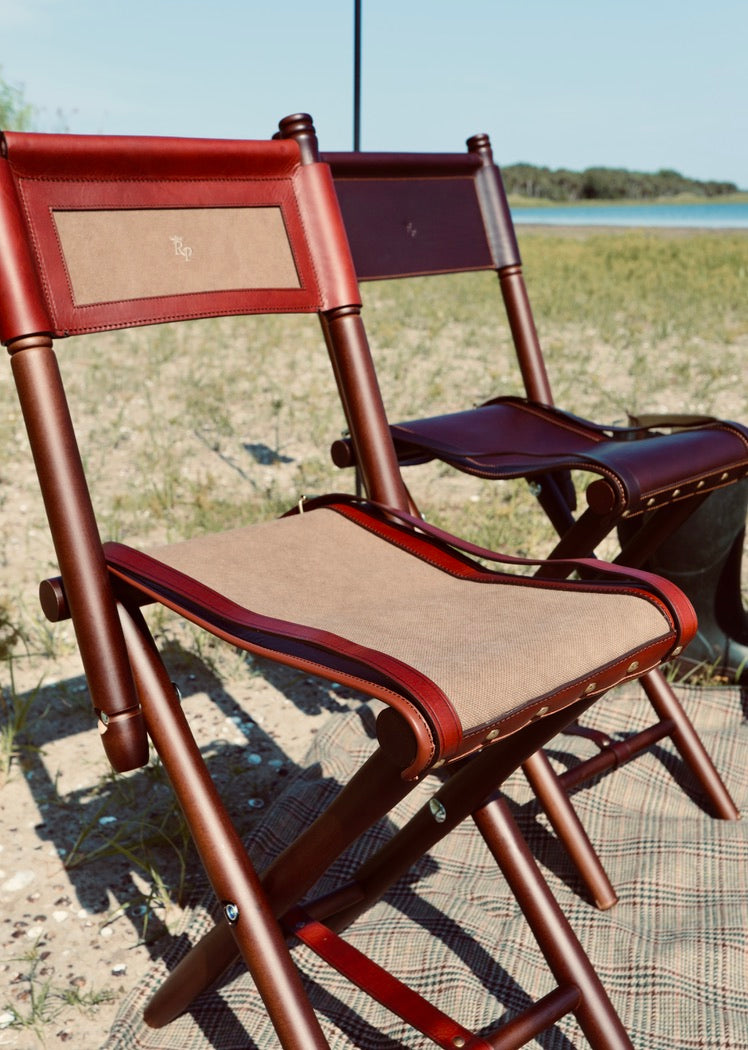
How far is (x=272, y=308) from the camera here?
1.80 metres

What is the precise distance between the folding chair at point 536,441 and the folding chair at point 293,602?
0.29 metres

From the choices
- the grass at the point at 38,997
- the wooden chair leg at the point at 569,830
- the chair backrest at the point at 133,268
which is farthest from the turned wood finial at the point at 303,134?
the grass at the point at 38,997

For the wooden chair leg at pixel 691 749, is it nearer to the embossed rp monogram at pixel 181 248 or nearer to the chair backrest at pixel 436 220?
the chair backrest at pixel 436 220

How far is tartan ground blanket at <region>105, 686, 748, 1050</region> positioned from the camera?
5.15ft

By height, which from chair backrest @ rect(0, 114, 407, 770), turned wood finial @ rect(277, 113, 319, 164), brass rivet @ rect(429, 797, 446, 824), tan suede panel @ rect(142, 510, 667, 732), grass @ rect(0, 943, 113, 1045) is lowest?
grass @ rect(0, 943, 113, 1045)

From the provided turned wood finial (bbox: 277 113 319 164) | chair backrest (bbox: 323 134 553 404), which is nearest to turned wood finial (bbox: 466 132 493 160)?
chair backrest (bbox: 323 134 553 404)

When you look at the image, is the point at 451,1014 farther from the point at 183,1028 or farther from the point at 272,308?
the point at 272,308

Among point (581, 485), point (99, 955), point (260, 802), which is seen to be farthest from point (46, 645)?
point (581, 485)

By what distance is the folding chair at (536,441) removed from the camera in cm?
179

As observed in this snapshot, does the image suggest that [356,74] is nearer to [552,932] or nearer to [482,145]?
[482,145]

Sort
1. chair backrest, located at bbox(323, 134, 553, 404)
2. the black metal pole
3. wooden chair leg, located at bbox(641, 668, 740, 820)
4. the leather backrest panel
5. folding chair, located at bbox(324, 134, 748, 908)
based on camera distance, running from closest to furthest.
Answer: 1. the leather backrest panel
2. folding chair, located at bbox(324, 134, 748, 908)
3. wooden chair leg, located at bbox(641, 668, 740, 820)
4. chair backrest, located at bbox(323, 134, 553, 404)
5. the black metal pole

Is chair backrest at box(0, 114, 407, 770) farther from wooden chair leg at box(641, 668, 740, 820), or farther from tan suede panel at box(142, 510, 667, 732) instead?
wooden chair leg at box(641, 668, 740, 820)

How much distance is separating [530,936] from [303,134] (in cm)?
147

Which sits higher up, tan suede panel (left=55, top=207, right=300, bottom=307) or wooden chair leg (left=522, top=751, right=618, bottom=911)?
tan suede panel (left=55, top=207, right=300, bottom=307)
